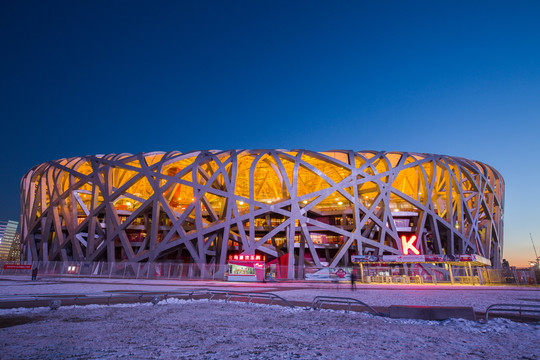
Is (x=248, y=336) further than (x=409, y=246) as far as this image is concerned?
No

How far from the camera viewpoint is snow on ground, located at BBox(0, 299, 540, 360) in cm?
466

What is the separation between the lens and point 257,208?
4291 cm

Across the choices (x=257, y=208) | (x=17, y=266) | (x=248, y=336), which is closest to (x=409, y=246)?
(x=257, y=208)

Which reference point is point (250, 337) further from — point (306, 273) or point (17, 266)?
point (17, 266)

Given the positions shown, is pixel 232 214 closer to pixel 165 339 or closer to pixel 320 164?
pixel 320 164

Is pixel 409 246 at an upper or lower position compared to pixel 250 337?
upper

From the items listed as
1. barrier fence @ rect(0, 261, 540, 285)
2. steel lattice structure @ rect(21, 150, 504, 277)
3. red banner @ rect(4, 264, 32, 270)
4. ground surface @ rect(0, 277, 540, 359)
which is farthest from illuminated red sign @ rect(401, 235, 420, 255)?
red banner @ rect(4, 264, 32, 270)

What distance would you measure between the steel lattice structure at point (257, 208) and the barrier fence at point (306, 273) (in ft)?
8.33

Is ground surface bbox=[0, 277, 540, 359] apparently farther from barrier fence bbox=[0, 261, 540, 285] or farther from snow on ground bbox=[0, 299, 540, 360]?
barrier fence bbox=[0, 261, 540, 285]

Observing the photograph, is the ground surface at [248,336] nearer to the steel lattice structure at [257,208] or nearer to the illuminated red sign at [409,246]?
the steel lattice structure at [257,208]

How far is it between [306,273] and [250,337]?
2762 centimetres

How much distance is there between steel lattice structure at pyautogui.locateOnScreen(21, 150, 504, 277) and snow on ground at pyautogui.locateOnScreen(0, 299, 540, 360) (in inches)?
1039

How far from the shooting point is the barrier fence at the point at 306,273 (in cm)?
2762

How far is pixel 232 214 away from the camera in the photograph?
39719 mm
